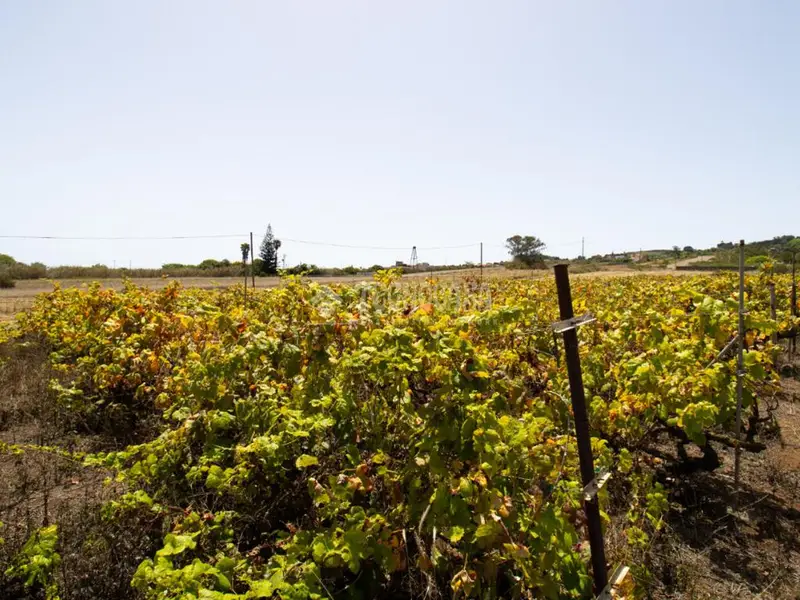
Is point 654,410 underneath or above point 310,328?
underneath

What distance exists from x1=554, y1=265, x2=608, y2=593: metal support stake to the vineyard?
0.23 feet

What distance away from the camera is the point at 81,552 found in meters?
2.30

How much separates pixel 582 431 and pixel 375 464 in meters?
0.91

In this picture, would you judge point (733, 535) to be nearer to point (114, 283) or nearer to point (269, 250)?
point (114, 283)

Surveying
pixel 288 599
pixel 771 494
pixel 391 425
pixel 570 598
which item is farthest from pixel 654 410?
pixel 288 599

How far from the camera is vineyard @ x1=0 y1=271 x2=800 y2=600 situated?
167cm

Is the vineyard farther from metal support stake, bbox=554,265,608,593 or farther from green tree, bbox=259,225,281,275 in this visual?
green tree, bbox=259,225,281,275

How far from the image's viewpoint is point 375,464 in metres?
2.18

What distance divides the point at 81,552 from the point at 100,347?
2623 millimetres

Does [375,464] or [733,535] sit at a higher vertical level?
[375,464]

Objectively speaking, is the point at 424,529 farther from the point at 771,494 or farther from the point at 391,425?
the point at 771,494

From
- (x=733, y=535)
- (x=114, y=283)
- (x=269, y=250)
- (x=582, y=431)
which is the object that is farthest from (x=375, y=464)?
(x=269, y=250)

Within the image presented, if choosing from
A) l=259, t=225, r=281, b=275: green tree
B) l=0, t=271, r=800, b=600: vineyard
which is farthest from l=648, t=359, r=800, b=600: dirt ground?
l=259, t=225, r=281, b=275: green tree

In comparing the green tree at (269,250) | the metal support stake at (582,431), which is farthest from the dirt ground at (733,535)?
the green tree at (269,250)
